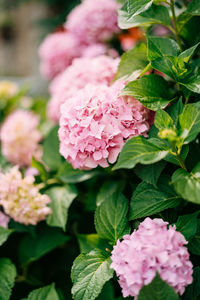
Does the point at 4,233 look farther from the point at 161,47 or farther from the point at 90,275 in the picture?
the point at 161,47

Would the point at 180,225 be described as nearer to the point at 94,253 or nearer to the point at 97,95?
the point at 94,253

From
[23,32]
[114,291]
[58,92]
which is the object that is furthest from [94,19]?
[23,32]

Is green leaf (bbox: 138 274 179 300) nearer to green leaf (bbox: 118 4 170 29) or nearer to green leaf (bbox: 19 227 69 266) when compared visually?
green leaf (bbox: 19 227 69 266)

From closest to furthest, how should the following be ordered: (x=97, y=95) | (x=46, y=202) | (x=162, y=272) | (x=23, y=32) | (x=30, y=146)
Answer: (x=162, y=272), (x=97, y=95), (x=46, y=202), (x=30, y=146), (x=23, y=32)

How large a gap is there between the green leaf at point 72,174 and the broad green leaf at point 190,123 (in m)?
0.37

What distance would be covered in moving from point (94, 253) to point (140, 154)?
0.26m

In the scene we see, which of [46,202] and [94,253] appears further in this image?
[46,202]

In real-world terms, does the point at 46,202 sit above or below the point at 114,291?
above

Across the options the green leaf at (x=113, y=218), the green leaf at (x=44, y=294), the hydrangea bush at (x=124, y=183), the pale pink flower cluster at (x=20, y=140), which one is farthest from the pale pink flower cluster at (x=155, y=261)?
the pale pink flower cluster at (x=20, y=140)

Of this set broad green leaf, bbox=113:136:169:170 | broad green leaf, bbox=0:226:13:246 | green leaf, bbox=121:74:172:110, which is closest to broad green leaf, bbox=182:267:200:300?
broad green leaf, bbox=113:136:169:170

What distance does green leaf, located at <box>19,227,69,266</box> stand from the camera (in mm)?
956

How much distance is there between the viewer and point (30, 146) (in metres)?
1.28

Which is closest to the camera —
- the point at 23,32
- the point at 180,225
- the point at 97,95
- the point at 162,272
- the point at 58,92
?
the point at 162,272

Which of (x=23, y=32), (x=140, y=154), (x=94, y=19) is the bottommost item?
(x=23, y=32)
